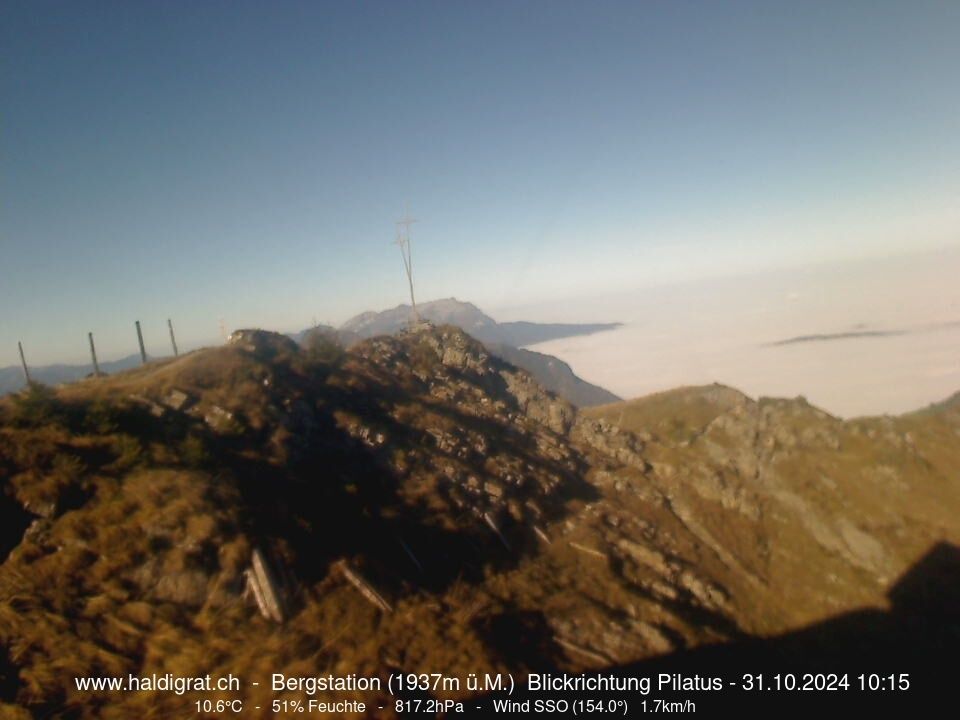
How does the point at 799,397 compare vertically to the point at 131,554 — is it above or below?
below

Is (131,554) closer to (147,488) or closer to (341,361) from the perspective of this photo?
(147,488)

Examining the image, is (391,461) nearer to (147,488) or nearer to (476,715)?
(147,488)

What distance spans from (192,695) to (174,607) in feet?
7.37

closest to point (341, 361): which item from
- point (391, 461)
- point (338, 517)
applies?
point (391, 461)

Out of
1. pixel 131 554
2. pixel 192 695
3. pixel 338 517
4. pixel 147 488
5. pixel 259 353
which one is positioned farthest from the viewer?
pixel 259 353

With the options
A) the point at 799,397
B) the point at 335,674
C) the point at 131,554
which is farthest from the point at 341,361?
the point at 799,397

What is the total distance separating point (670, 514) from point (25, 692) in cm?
2477

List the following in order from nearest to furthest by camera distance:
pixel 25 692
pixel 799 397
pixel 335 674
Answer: pixel 25 692
pixel 335 674
pixel 799 397

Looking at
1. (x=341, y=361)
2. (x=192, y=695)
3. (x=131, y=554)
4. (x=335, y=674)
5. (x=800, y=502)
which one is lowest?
(x=800, y=502)

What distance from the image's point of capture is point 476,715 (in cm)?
1088

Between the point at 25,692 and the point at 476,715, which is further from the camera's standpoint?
the point at 476,715

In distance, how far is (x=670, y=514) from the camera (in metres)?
24.4

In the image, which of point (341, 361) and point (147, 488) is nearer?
point (147, 488)

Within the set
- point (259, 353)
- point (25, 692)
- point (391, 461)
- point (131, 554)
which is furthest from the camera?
point (259, 353)
